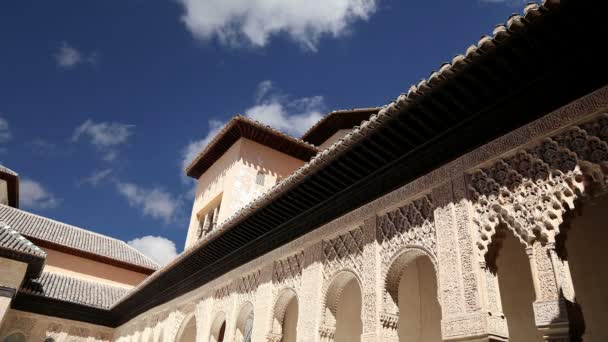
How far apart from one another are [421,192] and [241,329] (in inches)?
170

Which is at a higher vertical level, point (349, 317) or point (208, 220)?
point (208, 220)

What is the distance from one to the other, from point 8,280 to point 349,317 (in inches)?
375

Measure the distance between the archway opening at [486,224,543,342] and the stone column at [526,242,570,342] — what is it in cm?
200

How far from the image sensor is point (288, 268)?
275 inches

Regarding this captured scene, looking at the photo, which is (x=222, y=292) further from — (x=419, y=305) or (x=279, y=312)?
(x=419, y=305)

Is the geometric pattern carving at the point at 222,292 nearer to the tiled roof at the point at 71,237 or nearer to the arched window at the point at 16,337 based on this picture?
the arched window at the point at 16,337

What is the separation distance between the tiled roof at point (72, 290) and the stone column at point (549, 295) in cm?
1440

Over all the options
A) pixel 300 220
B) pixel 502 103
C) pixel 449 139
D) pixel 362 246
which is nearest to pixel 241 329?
pixel 300 220

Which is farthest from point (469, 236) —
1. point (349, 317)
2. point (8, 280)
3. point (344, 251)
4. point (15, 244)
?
point (8, 280)

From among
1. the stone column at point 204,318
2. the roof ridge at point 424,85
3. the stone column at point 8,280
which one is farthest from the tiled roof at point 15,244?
the roof ridge at point 424,85

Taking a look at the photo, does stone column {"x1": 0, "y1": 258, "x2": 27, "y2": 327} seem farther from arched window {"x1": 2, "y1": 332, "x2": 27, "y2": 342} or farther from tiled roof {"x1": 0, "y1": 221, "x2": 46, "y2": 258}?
arched window {"x1": 2, "y1": 332, "x2": 27, "y2": 342}

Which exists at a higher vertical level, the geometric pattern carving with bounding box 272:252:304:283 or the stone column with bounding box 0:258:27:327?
the stone column with bounding box 0:258:27:327

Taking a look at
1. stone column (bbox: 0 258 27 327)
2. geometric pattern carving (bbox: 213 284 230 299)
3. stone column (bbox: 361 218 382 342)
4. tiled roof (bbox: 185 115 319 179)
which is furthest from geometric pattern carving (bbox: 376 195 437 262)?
stone column (bbox: 0 258 27 327)

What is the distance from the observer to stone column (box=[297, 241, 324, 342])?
19.3ft
